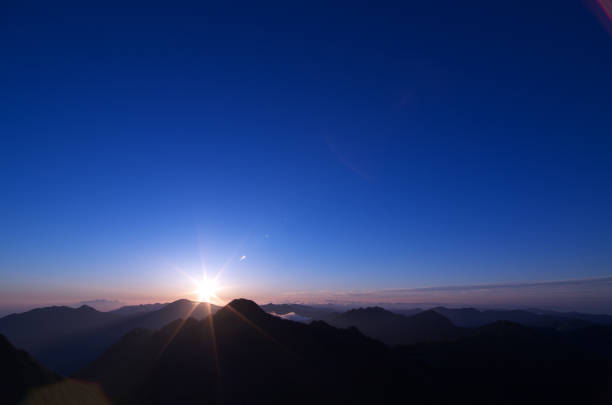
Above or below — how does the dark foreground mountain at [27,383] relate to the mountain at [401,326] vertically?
above

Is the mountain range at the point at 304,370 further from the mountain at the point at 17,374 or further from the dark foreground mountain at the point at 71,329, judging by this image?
the dark foreground mountain at the point at 71,329

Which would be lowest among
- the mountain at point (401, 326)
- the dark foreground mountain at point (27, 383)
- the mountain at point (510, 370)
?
the mountain at point (401, 326)

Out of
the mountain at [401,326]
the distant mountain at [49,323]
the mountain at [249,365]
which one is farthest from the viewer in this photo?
the distant mountain at [49,323]

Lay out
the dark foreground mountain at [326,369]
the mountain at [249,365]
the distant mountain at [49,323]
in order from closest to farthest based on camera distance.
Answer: the mountain at [249,365], the dark foreground mountain at [326,369], the distant mountain at [49,323]

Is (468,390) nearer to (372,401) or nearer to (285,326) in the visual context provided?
(372,401)

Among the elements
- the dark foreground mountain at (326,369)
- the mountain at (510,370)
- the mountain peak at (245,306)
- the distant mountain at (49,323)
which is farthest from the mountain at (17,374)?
the distant mountain at (49,323)

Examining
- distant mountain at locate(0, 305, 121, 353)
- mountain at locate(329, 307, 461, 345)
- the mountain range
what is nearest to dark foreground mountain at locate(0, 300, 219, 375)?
distant mountain at locate(0, 305, 121, 353)

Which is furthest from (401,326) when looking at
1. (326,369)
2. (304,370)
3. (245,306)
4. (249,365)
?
(249,365)

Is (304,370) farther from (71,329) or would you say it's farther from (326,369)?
(71,329)
